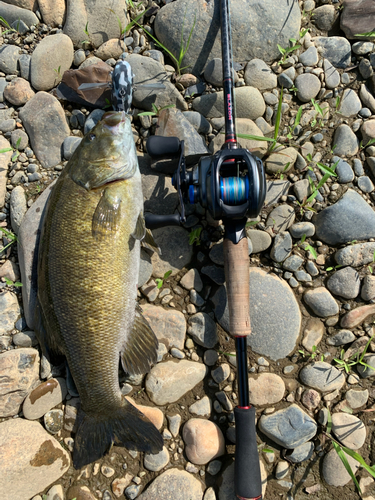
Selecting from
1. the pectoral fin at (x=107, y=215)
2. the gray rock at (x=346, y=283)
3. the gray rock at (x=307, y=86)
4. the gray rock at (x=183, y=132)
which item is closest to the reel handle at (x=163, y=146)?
the gray rock at (x=183, y=132)

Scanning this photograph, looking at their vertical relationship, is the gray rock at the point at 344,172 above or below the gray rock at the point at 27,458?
above

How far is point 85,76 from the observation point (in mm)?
3562

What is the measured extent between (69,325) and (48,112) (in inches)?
90.5

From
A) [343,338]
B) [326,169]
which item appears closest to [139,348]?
[343,338]

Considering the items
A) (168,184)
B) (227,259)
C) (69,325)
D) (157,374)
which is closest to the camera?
(69,325)

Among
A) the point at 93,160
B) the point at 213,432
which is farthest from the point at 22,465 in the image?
the point at 93,160

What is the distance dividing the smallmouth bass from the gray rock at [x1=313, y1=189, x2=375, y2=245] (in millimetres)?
1922

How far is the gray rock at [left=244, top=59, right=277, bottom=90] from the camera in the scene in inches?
146

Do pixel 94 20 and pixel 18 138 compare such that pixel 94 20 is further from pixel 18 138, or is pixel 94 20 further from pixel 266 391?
pixel 266 391

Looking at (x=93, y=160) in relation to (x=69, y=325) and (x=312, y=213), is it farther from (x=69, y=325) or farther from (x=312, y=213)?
(x=312, y=213)

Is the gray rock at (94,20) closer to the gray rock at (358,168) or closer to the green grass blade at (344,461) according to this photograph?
the gray rock at (358,168)

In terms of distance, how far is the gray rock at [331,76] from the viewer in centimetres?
372

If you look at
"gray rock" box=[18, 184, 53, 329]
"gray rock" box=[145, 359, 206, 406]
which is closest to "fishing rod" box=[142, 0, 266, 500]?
"gray rock" box=[145, 359, 206, 406]

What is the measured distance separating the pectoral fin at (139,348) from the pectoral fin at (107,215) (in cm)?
81
